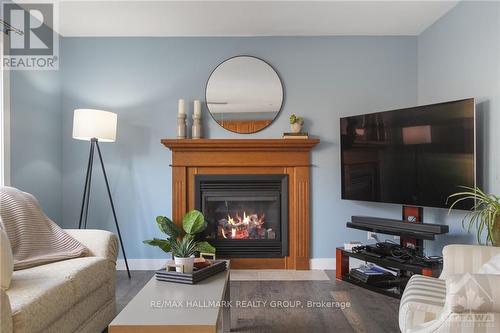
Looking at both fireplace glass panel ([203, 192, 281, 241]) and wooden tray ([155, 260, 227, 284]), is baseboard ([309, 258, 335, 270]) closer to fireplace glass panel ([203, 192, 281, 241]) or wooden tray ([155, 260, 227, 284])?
fireplace glass panel ([203, 192, 281, 241])

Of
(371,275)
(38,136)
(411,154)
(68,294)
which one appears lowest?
(371,275)

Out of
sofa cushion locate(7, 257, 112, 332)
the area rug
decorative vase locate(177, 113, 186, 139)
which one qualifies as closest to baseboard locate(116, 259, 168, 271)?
the area rug

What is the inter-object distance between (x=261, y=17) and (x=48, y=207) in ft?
9.04

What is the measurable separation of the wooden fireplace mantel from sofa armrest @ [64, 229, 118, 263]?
48.1 inches

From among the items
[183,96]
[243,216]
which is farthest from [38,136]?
[243,216]

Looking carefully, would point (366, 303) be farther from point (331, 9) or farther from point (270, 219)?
point (331, 9)

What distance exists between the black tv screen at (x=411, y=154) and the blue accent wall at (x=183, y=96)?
30 centimetres

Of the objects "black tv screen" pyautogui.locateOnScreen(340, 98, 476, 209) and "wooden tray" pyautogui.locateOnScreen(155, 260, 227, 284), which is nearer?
"wooden tray" pyautogui.locateOnScreen(155, 260, 227, 284)

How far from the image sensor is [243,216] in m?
3.97

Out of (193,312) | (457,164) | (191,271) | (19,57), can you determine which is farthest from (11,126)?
(457,164)

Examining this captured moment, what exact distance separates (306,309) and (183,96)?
2406 millimetres

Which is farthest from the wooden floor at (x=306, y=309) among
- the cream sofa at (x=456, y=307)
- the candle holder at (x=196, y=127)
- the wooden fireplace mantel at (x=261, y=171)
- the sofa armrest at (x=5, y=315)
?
the candle holder at (x=196, y=127)

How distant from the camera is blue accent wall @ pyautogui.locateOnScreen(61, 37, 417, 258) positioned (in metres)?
3.90

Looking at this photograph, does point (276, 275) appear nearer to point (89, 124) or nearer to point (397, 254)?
point (397, 254)
